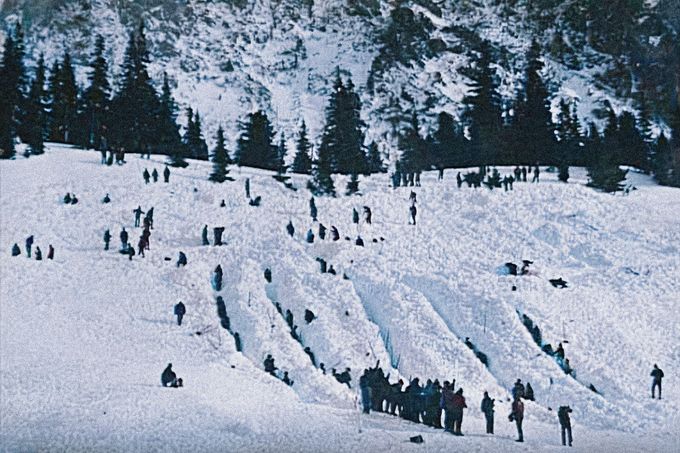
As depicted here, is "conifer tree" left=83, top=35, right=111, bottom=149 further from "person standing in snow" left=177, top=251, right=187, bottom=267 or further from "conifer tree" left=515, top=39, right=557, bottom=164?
"conifer tree" left=515, top=39, right=557, bottom=164

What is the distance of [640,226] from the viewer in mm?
43531

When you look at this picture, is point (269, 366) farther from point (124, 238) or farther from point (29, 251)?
point (29, 251)

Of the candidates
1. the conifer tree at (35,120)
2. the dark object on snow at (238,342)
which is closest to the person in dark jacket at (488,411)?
the dark object on snow at (238,342)

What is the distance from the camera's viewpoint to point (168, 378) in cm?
2505

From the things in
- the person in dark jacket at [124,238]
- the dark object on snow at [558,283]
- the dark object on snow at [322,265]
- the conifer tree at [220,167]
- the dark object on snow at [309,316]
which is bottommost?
the dark object on snow at [309,316]

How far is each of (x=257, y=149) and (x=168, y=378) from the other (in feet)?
165

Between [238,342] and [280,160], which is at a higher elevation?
[280,160]

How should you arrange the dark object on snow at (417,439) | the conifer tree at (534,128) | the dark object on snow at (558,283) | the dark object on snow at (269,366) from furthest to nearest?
the conifer tree at (534,128) → the dark object on snow at (558,283) → the dark object on snow at (269,366) → the dark object on snow at (417,439)

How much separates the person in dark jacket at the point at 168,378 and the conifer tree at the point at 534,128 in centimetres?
4440

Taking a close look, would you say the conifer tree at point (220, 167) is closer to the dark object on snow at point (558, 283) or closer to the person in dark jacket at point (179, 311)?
the person in dark jacket at point (179, 311)

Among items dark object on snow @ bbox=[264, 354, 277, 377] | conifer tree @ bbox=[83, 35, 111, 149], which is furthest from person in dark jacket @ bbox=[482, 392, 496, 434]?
conifer tree @ bbox=[83, 35, 111, 149]

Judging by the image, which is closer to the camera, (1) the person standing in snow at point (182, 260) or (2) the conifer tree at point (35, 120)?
(1) the person standing in snow at point (182, 260)

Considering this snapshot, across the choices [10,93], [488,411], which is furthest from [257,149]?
[488,411]

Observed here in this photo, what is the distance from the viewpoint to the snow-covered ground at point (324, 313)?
72.6ft
